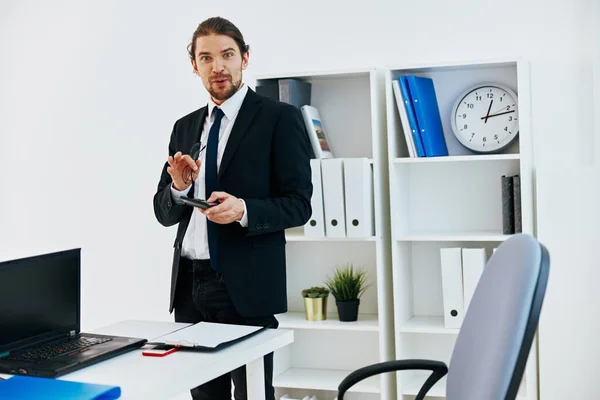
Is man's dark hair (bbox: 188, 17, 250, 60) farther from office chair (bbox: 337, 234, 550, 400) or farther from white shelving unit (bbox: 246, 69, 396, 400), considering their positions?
office chair (bbox: 337, 234, 550, 400)

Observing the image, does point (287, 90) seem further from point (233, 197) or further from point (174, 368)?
point (174, 368)

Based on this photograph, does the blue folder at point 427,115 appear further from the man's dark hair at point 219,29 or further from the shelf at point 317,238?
the man's dark hair at point 219,29

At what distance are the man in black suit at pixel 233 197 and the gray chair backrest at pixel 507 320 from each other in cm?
94

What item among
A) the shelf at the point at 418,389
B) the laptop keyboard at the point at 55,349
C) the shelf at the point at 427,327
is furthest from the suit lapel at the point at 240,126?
the shelf at the point at 418,389

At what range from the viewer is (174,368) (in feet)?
6.08

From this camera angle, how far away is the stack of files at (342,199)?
3.32 metres

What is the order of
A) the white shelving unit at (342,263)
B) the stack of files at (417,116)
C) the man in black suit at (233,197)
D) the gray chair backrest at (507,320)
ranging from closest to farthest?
the gray chair backrest at (507,320) < the man in black suit at (233,197) < the stack of files at (417,116) < the white shelving unit at (342,263)

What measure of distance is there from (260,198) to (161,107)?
1.71 meters

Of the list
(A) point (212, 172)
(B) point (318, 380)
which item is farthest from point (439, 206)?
(A) point (212, 172)

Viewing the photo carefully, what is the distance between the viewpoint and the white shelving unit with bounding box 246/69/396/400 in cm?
339

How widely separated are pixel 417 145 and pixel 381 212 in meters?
0.34

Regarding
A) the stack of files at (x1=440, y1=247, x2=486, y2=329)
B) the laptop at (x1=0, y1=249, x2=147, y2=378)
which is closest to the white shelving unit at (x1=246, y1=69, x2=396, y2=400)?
the stack of files at (x1=440, y1=247, x2=486, y2=329)

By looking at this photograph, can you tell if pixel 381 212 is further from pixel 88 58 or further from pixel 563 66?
pixel 88 58

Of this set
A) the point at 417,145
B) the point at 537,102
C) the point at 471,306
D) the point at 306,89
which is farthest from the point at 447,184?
the point at 471,306
